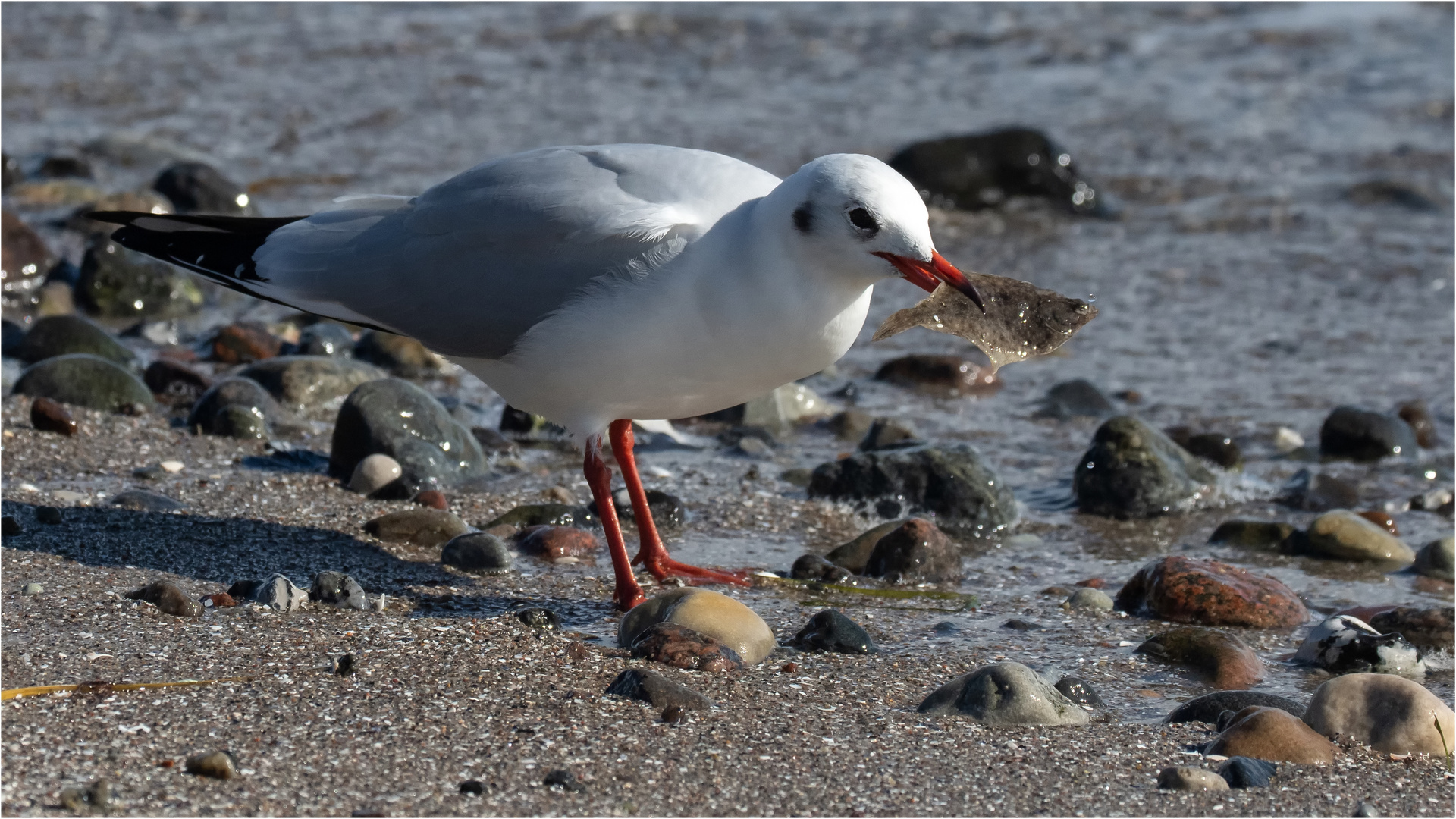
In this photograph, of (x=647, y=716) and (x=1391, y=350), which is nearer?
(x=647, y=716)

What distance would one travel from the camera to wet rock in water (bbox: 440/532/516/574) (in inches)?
181

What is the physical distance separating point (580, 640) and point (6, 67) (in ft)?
34.5

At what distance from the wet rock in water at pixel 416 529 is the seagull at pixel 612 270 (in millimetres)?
489

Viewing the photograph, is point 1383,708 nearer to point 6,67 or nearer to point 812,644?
point 812,644

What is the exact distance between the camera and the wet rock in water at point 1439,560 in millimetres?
5035

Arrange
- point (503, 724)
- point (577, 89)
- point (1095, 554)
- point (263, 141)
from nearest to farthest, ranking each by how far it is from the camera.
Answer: point (503, 724), point (1095, 554), point (263, 141), point (577, 89)

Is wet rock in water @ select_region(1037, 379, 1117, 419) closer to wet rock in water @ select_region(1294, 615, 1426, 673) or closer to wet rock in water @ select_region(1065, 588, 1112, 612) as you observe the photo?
wet rock in water @ select_region(1065, 588, 1112, 612)

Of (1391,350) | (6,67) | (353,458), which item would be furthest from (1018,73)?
(353,458)

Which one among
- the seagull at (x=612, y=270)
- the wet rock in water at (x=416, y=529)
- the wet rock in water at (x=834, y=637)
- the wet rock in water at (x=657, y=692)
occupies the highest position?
the seagull at (x=612, y=270)

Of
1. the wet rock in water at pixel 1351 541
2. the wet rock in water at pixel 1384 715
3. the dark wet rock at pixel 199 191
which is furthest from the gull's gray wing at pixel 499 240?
the dark wet rock at pixel 199 191

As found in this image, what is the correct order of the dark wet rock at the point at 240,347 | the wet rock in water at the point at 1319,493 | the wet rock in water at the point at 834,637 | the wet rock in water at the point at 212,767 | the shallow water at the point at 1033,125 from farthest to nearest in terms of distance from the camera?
the dark wet rock at the point at 240,347 < the shallow water at the point at 1033,125 < the wet rock in water at the point at 1319,493 < the wet rock in water at the point at 834,637 < the wet rock in water at the point at 212,767

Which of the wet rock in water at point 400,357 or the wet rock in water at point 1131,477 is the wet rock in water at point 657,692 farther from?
the wet rock in water at point 400,357

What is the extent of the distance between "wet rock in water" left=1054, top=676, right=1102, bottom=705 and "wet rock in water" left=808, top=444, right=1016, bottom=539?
152cm

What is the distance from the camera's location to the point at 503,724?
3357 mm
